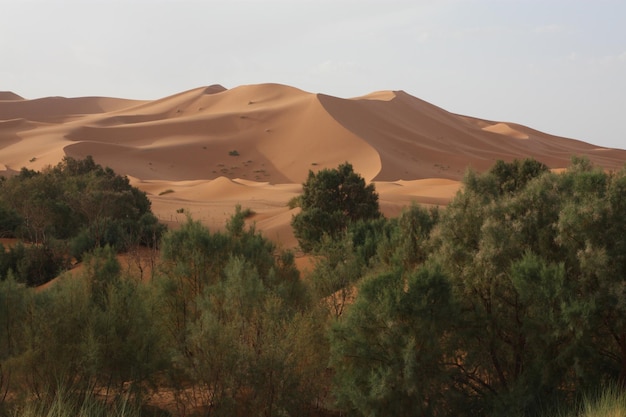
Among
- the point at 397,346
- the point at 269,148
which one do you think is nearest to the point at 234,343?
the point at 397,346

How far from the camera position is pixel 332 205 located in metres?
23.7

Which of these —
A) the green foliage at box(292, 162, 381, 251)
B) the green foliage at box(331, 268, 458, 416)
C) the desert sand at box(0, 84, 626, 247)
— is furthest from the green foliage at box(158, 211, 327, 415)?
the desert sand at box(0, 84, 626, 247)

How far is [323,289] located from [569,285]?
5.26m

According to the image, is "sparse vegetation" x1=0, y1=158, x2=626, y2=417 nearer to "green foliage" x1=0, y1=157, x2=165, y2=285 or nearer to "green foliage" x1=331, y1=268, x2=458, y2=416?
"green foliage" x1=331, y1=268, x2=458, y2=416

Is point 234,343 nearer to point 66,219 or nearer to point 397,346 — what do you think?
point 397,346

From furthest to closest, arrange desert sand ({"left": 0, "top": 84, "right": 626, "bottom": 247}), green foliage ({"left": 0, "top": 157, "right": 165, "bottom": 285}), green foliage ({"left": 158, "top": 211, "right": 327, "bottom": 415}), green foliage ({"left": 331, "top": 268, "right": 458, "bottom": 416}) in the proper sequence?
desert sand ({"left": 0, "top": 84, "right": 626, "bottom": 247}), green foliage ({"left": 0, "top": 157, "right": 165, "bottom": 285}), green foliage ({"left": 158, "top": 211, "right": 327, "bottom": 415}), green foliage ({"left": 331, "top": 268, "right": 458, "bottom": 416})

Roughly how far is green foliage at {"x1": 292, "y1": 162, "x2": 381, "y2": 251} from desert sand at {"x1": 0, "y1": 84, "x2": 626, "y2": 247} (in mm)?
10098

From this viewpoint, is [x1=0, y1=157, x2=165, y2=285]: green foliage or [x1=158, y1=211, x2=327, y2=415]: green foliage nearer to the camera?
[x1=158, y1=211, x2=327, y2=415]: green foliage

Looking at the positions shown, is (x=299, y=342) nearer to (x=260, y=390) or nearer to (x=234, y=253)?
(x=260, y=390)

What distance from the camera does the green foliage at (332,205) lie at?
22312 mm

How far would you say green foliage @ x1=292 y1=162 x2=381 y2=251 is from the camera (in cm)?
2231

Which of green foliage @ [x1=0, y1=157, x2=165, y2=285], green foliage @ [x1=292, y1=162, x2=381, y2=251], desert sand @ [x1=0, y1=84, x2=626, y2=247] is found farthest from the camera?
desert sand @ [x1=0, y1=84, x2=626, y2=247]

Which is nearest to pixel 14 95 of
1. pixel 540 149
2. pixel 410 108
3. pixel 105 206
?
pixel 410 108

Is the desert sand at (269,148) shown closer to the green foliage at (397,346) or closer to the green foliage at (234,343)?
the green foliage at (234,343)
